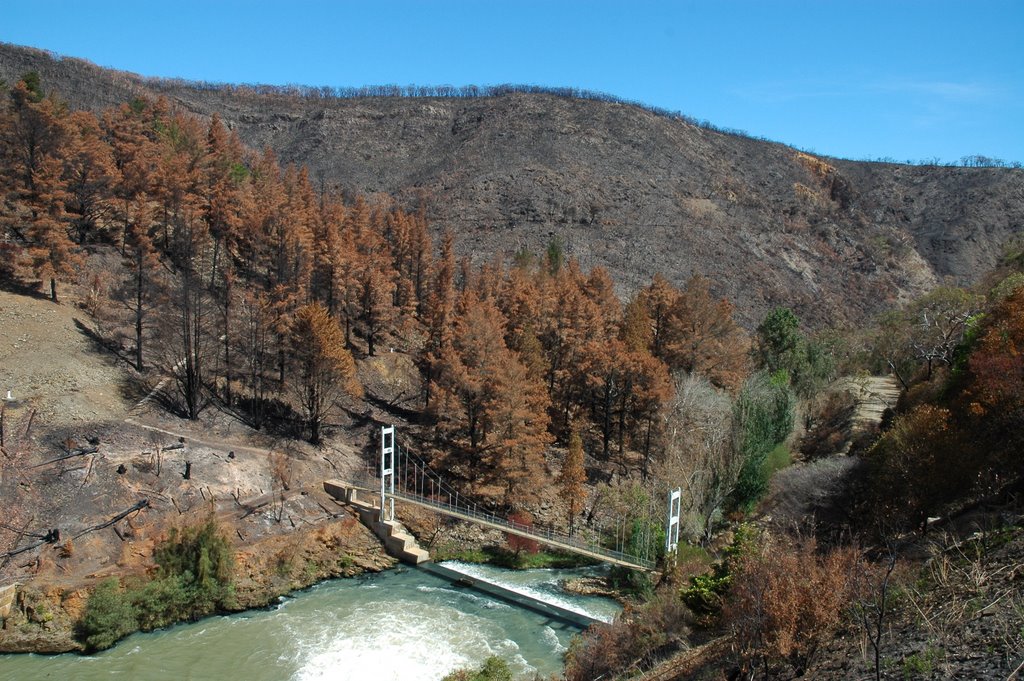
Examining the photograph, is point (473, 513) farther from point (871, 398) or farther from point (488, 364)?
point (871, 398)

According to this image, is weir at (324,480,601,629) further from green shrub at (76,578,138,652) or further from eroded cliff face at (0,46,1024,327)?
eroded cliff face at (0,46,1024,327)

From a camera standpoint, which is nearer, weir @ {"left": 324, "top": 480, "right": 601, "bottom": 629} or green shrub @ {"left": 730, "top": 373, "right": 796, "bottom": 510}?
weir @ {"left": 324, "top": 480, "right": 601, "bottom": 629}

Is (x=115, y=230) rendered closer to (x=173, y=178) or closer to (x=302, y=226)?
(x=173, y=178)

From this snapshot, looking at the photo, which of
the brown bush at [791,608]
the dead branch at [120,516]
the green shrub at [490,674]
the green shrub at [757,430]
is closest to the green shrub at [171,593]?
the dead branch at [120,516]

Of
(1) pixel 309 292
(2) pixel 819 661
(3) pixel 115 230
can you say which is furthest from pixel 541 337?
(2) pixel 819 661

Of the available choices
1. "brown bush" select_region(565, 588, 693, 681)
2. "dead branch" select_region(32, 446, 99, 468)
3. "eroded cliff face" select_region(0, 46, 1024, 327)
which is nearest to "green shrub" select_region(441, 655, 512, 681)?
"brown bush" select_region(565, 588, 693, 681)

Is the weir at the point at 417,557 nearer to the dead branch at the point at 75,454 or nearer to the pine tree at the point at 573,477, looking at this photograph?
the pine tree at the point at 573,477
